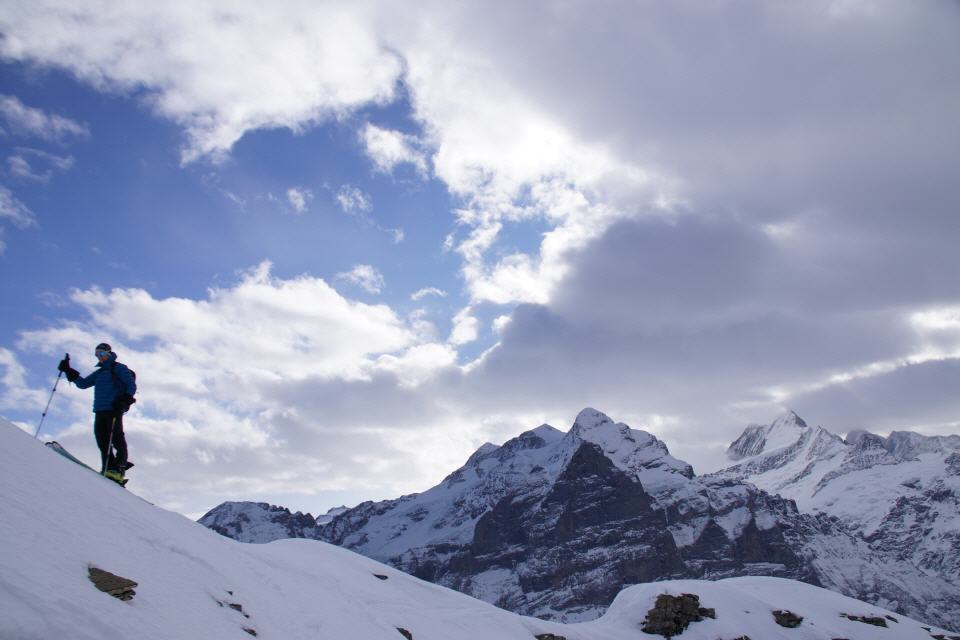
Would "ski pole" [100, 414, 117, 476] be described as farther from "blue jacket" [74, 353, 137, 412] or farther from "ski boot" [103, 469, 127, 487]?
"blue jacket" [74, 353, 137, 412]

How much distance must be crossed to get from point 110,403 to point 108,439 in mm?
881

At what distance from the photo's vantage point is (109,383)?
663 inches

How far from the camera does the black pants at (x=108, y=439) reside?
16641 mm

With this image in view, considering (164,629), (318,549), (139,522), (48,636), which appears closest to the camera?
(48,636)

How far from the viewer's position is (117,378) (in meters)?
16.9

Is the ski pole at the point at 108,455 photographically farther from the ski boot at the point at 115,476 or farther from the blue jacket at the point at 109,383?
the blue jacket at the point at 109,383

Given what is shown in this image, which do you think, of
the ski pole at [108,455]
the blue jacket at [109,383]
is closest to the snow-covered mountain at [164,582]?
the ski pole at [108,455]

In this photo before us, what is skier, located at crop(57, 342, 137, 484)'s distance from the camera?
16.7m

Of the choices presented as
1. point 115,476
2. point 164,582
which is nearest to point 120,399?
point 115,476

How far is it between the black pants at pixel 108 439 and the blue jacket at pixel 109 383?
0.68 feet

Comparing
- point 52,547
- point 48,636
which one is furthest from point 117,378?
point 48,636

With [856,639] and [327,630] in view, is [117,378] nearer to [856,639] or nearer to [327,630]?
[327,630]

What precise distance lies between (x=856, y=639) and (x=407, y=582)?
2425 cm

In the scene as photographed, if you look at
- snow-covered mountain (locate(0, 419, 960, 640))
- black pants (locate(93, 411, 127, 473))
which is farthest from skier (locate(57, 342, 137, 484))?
snow-covered mountain (locate(0, 419, 960, 640))
